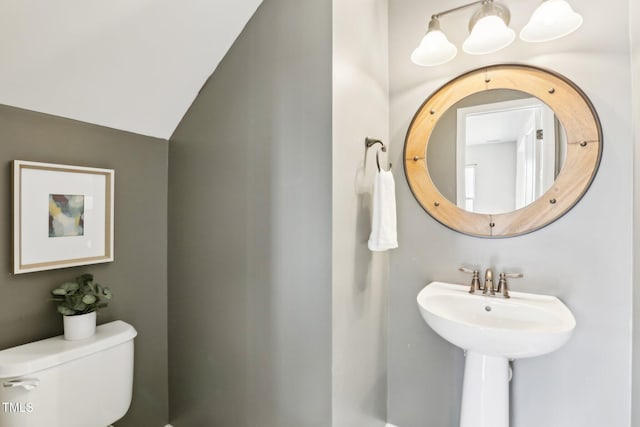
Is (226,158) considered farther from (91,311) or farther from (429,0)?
(429,0)

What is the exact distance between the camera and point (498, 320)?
1.35 meters

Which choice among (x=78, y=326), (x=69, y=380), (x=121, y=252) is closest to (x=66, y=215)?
(x=121, y=252)

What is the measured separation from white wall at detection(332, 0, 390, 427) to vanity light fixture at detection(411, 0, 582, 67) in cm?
28

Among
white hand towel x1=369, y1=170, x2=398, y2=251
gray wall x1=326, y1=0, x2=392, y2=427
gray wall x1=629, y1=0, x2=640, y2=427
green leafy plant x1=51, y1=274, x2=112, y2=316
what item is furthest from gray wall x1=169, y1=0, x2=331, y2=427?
gray wall x1=629, y1=0, x2=640, y2=427

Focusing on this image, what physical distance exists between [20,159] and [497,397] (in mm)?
2135

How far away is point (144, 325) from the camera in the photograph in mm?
1567

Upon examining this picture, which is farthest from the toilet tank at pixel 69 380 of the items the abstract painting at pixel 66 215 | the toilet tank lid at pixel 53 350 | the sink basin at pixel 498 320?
the sink basin at pixel 498 320

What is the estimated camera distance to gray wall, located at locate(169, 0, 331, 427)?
46.5 inches

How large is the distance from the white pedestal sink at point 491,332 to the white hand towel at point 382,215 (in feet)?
1.04

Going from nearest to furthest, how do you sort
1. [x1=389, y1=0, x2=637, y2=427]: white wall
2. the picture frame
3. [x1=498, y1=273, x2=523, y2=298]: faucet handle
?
1. the picture frame
2. [x1=389, y1=0, x2=637, y2=427]: white wall
3. [x1=498, y1=273, x2=523, y2=298]: faucet handle

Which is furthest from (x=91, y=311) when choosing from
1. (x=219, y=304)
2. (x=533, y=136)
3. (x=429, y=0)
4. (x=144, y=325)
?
(x=429, y=0)

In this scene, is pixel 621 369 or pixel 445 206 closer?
pixel 621 369

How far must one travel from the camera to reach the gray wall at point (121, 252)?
1143mm

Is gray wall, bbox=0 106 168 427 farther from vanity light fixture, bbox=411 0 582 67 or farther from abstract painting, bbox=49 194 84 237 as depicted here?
vanity light fixture, bbox=411 0 582 67
